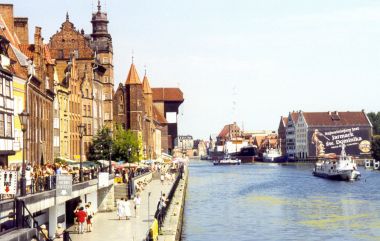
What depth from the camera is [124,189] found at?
218 feet

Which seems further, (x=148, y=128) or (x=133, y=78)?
(x=148, y=128)

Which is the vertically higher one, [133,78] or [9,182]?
[133,78]

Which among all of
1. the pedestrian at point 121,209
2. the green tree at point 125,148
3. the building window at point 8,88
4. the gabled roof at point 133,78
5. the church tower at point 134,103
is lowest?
the pedestrian at point 121,209

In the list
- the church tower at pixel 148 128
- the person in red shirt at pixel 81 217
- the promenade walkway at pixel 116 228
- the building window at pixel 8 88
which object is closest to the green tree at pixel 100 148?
the promenade walkway at pixel 116 228

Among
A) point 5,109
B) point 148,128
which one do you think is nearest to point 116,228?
point 5,109

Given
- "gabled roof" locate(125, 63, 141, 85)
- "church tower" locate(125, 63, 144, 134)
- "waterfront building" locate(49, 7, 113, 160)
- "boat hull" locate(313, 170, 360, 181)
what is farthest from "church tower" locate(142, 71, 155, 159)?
"boat hull" locate(313, 170, 360, 181)

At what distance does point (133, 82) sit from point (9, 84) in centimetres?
9539

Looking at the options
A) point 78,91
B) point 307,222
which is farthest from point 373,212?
point 78,91

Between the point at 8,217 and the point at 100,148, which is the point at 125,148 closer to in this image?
the point at 100,148

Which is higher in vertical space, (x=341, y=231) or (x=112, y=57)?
(x=112, y=57)

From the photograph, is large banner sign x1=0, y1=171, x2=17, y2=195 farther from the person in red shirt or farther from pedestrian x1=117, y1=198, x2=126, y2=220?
pedestrian x1=117, y1=198, x2=126, y2=220

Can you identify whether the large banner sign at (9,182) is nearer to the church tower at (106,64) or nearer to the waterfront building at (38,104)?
the waterfront building at (38,104)

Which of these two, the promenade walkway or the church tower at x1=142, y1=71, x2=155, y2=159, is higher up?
the church tower at x1=142, y1=71, x2=155, y2=159

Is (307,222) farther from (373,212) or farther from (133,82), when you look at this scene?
(133,82)
